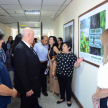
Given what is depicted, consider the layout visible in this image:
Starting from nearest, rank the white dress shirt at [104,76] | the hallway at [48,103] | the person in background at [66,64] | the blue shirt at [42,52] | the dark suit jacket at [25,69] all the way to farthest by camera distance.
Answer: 1. the white dress shirt at [104,76]
2. the dark suit jacket at [25,69]
3. the person in background at [66,64]
4. the hallway at [48,103]
5. the blue shirt at [42,52]

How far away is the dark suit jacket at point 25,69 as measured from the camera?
5.29ft

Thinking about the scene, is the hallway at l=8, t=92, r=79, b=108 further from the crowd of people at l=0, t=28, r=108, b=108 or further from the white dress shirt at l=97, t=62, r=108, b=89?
the white dress shirt at l=97, t=62, r=108, b=89

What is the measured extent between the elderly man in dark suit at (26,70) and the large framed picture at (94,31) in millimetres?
943

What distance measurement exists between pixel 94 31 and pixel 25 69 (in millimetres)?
1220

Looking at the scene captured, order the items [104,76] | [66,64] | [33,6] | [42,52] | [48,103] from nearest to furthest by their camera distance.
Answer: [104,76], [66,64], [48,103], [42,52], [33,6]

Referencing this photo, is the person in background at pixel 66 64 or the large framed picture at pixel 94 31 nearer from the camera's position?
the large framed picture at pixel 94 31

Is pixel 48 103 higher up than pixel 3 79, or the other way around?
pixel 3 79

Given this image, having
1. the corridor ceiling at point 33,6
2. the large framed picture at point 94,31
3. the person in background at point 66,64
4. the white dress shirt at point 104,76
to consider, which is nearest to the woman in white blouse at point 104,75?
the white dress shirt at point 104,76

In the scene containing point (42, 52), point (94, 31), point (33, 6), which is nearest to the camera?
point (94, 31)

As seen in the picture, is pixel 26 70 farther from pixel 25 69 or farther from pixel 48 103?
pixel 48 103

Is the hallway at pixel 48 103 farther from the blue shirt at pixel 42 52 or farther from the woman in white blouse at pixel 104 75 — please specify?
the woman in white blouse at pixel 104 75

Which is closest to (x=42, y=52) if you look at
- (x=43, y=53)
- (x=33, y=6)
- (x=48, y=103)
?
(x=43, y=53)

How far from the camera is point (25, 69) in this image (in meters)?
1.63

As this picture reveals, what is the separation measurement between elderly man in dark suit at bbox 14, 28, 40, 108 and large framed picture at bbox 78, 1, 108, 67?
94cm
